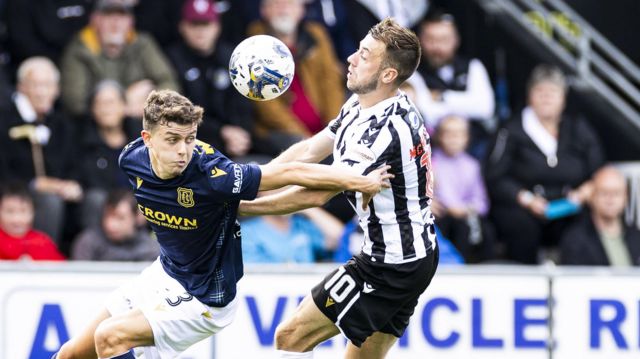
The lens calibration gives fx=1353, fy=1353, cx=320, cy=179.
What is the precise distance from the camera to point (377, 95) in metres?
7.50

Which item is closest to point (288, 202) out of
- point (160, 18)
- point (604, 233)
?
point (604, 233)

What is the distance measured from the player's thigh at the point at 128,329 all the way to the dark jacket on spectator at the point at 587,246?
15.7 ft

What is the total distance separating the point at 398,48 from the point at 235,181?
45.6 inches

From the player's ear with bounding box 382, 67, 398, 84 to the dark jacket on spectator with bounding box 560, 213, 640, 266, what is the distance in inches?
171

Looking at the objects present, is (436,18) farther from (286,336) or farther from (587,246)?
(286,336)

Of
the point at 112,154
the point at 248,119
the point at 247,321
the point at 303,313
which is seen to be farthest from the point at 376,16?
the point at 303,313

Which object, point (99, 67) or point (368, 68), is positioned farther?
point (99, 67)

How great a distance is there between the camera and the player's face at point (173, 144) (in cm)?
724

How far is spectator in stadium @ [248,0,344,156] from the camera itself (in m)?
11.6

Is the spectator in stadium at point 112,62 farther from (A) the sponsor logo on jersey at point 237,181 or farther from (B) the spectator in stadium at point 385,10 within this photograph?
(A) the sponsor logo on jersey at point 237,181

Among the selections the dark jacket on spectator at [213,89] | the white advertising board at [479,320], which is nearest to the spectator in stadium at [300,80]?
the dark jacket on spectator at [213,89]

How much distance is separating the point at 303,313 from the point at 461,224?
3943mm

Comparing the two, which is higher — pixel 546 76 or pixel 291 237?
pixel 546 76

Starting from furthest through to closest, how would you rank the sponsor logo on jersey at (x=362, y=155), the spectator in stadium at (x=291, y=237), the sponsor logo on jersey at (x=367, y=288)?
1. the spectator in stadium at (x=291, y=237)
2. the sponsor logo on jersey at (x=367, y=288)
3. the sponsor logo on jersey at (x=362, y=155)
